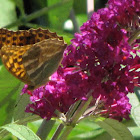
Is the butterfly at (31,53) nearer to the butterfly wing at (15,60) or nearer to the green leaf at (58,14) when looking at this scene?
the butterfly wing at (15,60)

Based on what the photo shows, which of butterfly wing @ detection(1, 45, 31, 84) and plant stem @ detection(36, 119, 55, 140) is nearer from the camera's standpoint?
butterfly wing @ detection(1, 45, 31, 84)

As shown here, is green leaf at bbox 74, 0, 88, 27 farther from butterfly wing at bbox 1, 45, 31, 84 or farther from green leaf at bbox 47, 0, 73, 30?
butterfly wing at bbox 1, 45, 31, 84

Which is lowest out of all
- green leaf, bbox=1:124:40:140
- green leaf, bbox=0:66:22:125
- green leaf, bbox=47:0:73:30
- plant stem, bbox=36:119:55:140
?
plant stem, bbox=36:119:55:140

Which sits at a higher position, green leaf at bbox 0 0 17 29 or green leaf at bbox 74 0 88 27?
green leaf at bbox 0 0 17 29

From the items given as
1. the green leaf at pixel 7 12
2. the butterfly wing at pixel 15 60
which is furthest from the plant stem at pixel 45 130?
the green leaf at pixel 7 12

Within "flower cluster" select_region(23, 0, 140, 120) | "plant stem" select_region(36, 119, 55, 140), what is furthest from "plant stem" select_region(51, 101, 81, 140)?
"plant stem" select_region(36, 119, 55, 140)

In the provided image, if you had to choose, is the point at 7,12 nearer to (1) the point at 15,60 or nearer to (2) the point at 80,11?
(2) the point at 80,11

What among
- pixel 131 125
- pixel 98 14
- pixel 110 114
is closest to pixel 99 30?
pixel 98 14
